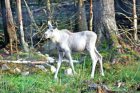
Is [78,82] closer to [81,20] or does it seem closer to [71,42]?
[71,42]

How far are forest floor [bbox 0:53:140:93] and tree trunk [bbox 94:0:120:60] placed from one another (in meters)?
1.50

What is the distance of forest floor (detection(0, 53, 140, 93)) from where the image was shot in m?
9.99

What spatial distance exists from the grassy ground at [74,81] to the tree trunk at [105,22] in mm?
1522

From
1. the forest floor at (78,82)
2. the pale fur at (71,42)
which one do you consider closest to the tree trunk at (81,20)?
the forest floor at (78,82)

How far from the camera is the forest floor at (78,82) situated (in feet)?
32.8

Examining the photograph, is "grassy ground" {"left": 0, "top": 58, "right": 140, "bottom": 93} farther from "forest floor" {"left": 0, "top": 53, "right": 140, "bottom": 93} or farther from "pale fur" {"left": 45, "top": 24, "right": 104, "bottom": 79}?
"pale fur" {"left": 45, "top": 24, "right": 104, "bottom": 79}

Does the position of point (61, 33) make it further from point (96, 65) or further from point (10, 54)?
point (10, 54)

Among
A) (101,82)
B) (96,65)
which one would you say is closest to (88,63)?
(96,65)

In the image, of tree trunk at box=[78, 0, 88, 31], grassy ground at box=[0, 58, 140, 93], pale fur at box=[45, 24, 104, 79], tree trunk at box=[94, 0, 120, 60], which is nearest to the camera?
grassy ground at box=[0, 58, 140, 93]

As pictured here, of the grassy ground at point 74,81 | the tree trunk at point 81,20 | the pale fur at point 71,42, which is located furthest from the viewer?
Result: the tree trunk at point 81,20

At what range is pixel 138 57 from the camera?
47.6 feet

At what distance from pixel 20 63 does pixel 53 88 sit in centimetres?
359

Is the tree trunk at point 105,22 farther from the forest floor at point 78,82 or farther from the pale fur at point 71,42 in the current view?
the pale fur at point 71,42

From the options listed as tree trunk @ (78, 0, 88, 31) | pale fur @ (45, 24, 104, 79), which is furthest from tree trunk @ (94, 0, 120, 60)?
tree trunk @ (78, 0, 88, 31)
